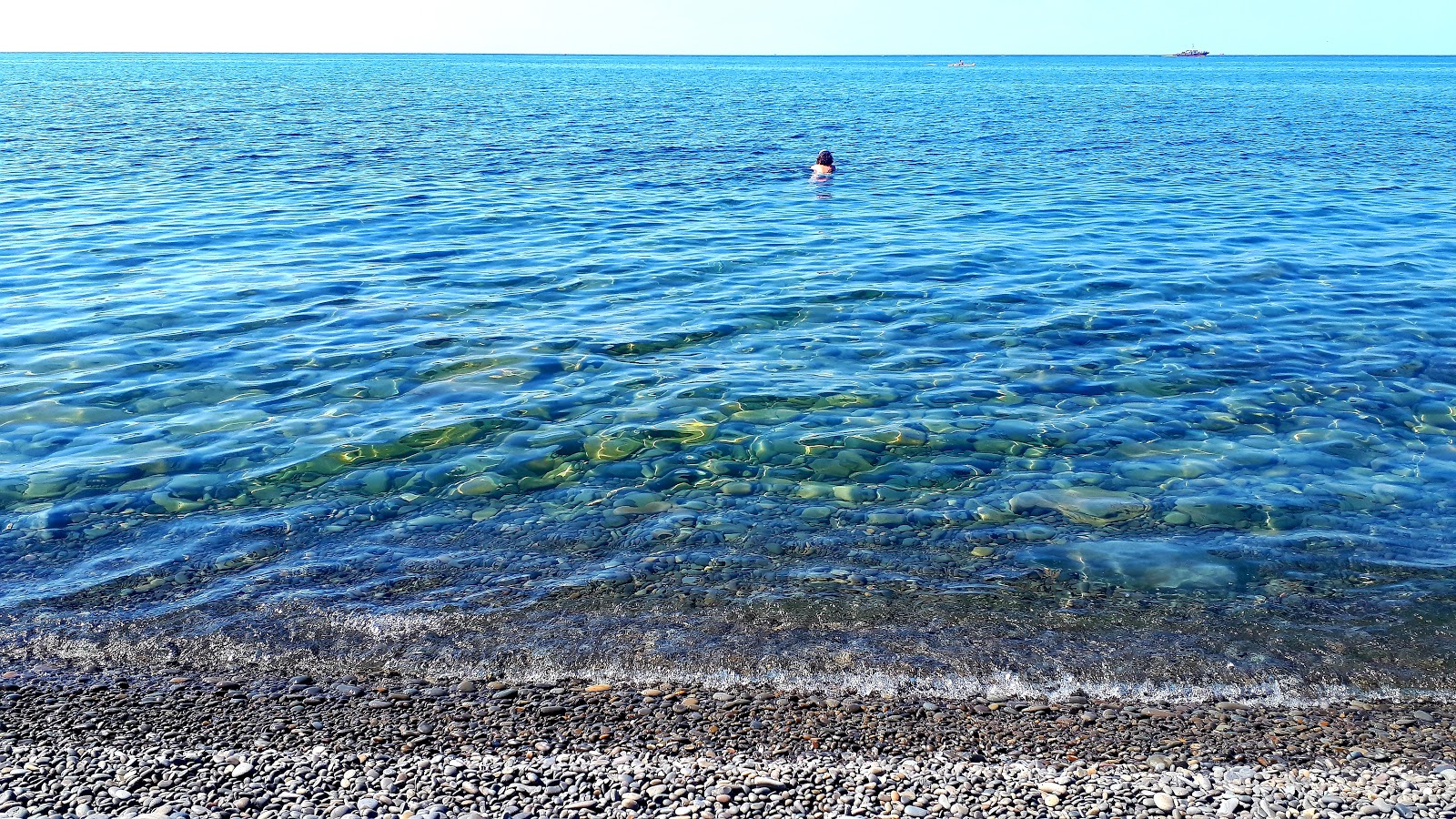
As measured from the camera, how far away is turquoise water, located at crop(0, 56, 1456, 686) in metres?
7.87

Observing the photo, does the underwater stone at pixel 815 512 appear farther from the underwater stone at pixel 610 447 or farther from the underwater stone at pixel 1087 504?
the underwater stone at pixel 610 447

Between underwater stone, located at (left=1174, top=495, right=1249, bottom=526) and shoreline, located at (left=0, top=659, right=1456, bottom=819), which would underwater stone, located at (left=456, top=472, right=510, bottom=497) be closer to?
shoreline, located at (left=0, top=659, right=1456, bottom=819)

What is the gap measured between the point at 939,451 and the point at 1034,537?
6.28 feet

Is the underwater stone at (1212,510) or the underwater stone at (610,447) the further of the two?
the underwater stone at (610,447)

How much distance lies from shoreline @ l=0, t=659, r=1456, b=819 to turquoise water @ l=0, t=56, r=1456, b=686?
0.60m

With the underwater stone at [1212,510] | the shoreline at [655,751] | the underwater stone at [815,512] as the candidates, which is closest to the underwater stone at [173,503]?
the shoreline at [655,751]

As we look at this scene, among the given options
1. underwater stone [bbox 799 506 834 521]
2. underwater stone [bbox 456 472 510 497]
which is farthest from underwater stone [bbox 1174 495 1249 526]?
underwater stone [bbox 456 472 510 497]

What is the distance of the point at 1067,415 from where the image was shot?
11.6 meters

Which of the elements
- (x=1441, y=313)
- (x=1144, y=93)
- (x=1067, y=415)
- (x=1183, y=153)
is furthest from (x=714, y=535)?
(x=1144, y=93)

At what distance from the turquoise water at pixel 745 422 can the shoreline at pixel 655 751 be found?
0.60m

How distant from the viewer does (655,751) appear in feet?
19.9

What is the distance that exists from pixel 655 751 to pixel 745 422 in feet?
18.7

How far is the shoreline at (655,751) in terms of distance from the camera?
5555 mm

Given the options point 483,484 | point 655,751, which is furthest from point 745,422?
point 655,751
